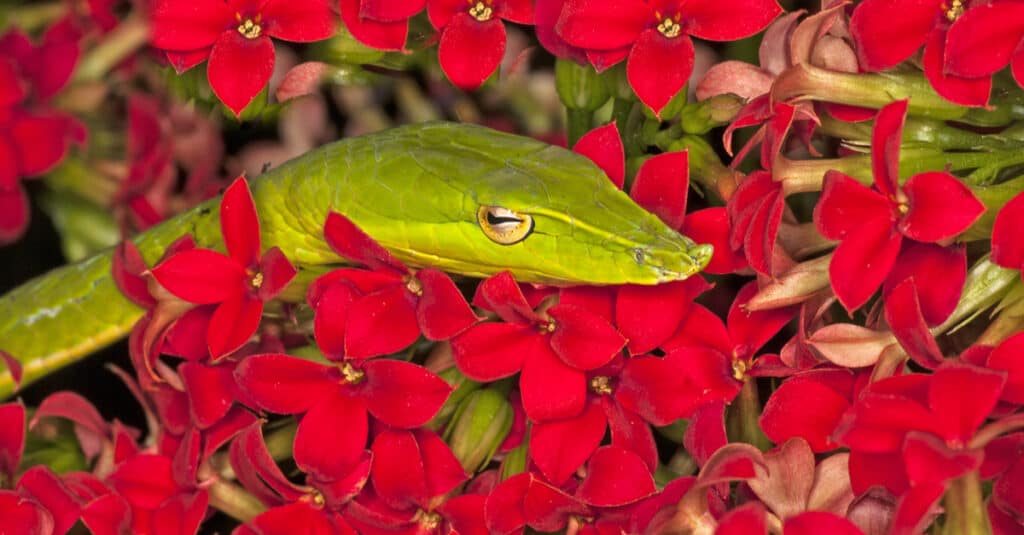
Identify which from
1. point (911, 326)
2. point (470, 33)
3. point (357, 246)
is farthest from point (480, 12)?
point (911, 326)

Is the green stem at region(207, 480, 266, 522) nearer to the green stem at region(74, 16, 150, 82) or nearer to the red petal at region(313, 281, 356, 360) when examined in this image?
the red petal at region(313, 281, 356, 360)

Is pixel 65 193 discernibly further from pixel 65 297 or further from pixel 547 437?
pixel 547 437

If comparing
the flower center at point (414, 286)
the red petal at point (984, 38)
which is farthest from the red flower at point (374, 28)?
the red petal at point (984, 38)

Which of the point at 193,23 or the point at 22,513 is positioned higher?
the point at 193,23

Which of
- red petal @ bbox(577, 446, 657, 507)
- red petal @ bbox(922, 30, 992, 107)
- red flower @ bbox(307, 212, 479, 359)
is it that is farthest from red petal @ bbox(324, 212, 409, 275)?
red petal @ bbox(922, 30, 992, 107)

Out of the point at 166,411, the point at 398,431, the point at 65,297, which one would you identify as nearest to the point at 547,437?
the point at 398,431

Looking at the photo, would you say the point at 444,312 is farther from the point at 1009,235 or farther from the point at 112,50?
the point at 112,50
